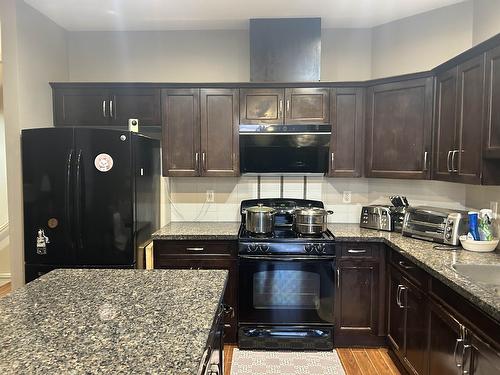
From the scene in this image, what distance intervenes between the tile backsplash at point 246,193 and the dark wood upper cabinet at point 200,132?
0.34 m

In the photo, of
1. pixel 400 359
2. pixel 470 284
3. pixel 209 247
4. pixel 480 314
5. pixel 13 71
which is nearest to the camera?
pixel 480 314

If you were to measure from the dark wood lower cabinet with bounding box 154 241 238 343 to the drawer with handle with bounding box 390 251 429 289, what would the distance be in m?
1.24

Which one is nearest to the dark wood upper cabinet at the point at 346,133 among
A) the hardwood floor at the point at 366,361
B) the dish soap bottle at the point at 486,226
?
the dish soap bottle at the point at 486,226

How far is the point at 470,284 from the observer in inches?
63.4

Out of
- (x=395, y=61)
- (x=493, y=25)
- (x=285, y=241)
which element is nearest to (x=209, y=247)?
(x=285, y=241)

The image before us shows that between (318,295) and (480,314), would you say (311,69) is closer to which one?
(318,295)

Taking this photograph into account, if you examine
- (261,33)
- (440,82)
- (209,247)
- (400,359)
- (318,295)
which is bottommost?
(400,359)

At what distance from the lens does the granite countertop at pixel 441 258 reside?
1471 millimetres

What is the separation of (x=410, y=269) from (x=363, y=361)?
901mm

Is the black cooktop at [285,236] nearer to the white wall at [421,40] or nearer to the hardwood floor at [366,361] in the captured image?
the hardwood floor at [366,361]

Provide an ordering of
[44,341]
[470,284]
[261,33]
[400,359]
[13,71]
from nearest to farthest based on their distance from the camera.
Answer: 1. [44,341]
2. [470,284]
3. [400,359]
4. [13,71]
5. [261,33]

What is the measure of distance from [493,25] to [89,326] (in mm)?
3123

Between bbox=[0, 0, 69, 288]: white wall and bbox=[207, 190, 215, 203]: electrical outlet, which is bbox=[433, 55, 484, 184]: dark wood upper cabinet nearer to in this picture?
bbox=[207, 190, 215, 203]: electrical outlet

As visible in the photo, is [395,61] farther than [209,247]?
Yes
